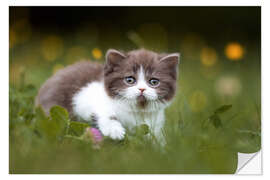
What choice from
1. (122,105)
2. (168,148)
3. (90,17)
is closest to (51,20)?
(90,17)

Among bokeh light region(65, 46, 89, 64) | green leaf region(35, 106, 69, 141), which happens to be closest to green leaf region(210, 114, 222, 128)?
green leaf region(35, 106, 69, 141)

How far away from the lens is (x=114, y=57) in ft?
7.98

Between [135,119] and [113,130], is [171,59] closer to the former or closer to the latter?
[135,119]

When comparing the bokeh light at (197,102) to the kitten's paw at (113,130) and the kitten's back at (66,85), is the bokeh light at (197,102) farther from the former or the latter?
the kitten's paw at (113,130)

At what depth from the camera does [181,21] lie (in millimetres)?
4129

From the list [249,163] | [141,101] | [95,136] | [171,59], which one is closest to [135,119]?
[141,101]

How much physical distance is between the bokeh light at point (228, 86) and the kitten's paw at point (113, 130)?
1805 mm

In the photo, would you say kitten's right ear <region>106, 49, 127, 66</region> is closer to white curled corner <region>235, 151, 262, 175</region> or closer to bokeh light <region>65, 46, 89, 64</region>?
white curled corner <region>235, 151, 262, 175</region>

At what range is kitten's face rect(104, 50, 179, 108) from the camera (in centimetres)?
233

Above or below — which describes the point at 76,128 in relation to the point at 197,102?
below

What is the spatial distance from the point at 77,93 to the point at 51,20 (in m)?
1.09

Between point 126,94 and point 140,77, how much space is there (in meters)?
0.14

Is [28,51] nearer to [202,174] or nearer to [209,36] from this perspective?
[209,36]

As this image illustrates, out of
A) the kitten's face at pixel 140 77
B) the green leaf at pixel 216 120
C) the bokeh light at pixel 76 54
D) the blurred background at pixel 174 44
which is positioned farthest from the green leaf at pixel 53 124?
the bokeh light at pixel 76 54
